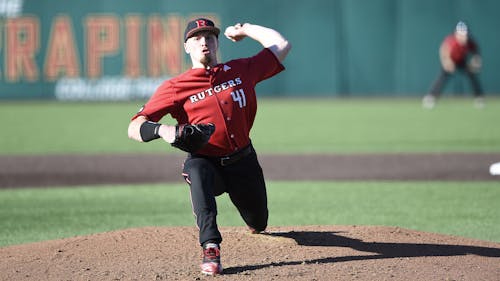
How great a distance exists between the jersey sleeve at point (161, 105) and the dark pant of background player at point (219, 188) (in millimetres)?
400

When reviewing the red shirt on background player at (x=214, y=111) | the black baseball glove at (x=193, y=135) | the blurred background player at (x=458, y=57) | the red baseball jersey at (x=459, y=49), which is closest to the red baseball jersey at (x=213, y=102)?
the red shirt on background player at (x=214, y=111)

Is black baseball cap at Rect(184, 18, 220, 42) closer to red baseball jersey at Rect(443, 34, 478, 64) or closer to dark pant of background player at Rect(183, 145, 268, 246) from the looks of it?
dark pant of background player at Rect(183, 145, 268, 246)

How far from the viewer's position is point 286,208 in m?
8.57

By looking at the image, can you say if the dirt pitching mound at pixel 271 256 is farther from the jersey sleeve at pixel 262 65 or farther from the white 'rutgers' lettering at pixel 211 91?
the jersey sleeve at pixel 262 65

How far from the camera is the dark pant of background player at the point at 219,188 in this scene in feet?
16.8

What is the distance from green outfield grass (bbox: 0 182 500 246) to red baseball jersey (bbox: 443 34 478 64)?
37.2 ft

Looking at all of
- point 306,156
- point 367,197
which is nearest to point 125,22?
point 306,156

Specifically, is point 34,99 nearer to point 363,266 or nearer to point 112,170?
point 112,170

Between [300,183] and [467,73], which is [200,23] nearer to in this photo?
[300,183]

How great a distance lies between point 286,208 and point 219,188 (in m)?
3.03

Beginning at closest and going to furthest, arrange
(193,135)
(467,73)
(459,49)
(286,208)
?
(193,135)
(286,208)
(459,49)
(467,73)

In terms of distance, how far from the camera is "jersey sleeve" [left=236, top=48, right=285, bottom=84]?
5609mm

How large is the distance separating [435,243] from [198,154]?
1.86 metres

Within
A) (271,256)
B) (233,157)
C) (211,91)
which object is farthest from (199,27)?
(271,256)
